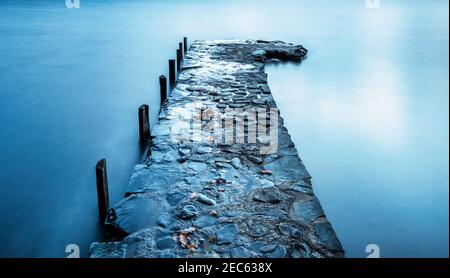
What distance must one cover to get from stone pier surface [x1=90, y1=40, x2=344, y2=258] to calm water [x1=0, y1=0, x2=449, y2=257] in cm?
82

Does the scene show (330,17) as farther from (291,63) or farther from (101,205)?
(101,205)

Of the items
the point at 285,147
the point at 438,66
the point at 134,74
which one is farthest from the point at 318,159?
the point at 438,66

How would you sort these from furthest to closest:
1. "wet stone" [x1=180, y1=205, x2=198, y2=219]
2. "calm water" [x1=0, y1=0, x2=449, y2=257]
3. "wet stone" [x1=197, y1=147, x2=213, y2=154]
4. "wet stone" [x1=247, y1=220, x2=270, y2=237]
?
"wet stone" [x1=197, y1=147, x2=213, y2=154], "calm water" [x1=0, y1=0, x2=449, y2=257], "wet stone" [x1=180, y1=205, x2=198, y2=219], "wet stone" [x1=247, y1=220, x2=270, y2=237]

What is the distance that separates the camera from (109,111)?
9352mm

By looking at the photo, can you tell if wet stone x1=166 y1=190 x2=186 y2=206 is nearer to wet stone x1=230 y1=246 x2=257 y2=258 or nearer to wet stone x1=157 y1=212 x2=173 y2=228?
wet stone x1=157 y1=212 x2=173 y2=228

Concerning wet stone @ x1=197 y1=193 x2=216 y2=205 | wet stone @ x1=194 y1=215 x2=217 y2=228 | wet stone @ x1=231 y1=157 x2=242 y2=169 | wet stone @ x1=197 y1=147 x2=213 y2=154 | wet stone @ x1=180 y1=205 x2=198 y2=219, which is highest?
wet stone @ x1=197 y1=147 x2=213 y2=154

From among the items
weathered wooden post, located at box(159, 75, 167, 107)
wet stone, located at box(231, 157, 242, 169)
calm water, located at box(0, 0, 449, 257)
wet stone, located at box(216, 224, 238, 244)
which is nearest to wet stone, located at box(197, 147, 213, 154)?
wet stone, located at box(231, 157, 242, 169)

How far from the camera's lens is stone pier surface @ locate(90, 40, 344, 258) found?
12.4ft

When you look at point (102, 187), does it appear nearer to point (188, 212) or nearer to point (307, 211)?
point (188, 212)

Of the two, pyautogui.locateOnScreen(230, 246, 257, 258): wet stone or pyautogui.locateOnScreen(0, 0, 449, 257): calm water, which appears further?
pyautogui.locateOnScreen(0, 0, 449, 257): calm water

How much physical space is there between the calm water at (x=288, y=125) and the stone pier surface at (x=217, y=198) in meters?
0.82

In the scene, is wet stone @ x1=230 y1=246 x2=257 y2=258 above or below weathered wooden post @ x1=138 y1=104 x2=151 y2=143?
below

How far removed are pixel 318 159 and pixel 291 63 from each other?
326 inches

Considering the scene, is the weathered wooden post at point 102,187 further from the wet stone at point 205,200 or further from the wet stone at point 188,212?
the wet stone at point 205,200
